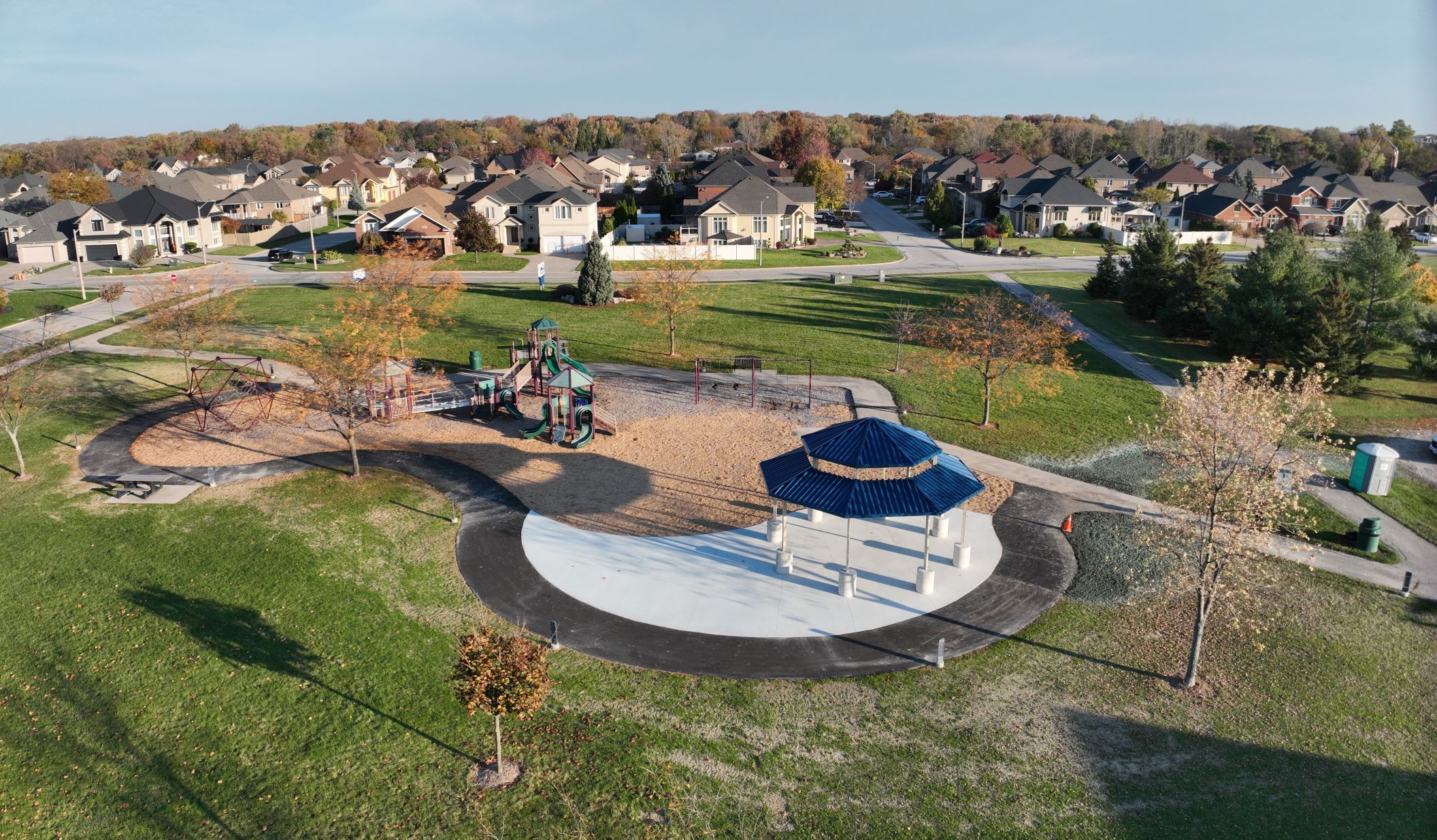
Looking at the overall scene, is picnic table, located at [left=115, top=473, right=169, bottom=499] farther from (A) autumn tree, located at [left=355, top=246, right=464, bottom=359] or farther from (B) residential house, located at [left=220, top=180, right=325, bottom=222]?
(B) residential house, located at [left=220, top=180, right=325, bottom=222]

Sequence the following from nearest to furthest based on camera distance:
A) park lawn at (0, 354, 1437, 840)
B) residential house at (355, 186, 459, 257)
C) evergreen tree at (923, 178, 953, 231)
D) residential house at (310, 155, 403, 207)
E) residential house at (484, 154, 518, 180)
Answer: park lawn at (0, 354, 1437, 840)
residential house at (355, 186, 459, 257)
evergreen tree at (923, 178, 953, 231)
residential house at (310, 155, 403, 207)
residential house at (484, 154, 518, 180)

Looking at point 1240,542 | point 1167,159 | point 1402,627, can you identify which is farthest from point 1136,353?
point 1167,159

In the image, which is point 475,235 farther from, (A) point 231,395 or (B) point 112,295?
(A) point 231,395

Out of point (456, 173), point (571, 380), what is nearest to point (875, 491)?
point (571, 380)

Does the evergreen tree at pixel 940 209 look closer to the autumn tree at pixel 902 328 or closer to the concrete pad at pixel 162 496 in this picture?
the autumn tree at pixel 902 328

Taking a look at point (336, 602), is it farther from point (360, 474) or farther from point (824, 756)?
point (824, 756)

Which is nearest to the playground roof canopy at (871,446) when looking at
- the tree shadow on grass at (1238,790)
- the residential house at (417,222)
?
the tree shadow on grass at (1238,790)

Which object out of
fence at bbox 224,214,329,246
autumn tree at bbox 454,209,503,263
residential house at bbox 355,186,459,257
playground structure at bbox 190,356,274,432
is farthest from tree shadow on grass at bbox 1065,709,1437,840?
fence at bbox 224,214,329,246
